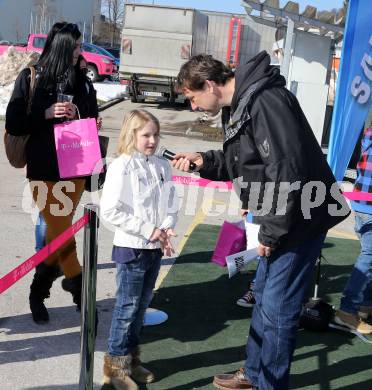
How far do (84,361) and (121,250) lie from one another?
0.64 meters

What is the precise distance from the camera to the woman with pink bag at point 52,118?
3.92 m

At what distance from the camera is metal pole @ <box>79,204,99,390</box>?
3.21m

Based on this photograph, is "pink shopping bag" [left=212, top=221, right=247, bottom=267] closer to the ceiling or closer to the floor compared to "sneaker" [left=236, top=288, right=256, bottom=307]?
closer to the ceiling

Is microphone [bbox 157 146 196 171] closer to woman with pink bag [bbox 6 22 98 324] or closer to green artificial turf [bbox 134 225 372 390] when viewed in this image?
woman with pink bag [bbox 6 22 98 324]

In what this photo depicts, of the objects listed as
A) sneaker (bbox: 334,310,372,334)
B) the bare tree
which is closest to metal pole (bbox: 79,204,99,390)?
sneaker (bbox: 334,310,372,334)

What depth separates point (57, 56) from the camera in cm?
394

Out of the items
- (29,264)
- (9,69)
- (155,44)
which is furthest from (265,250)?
(155,44)

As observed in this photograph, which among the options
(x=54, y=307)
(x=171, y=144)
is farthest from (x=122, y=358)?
(x=171, y=144)

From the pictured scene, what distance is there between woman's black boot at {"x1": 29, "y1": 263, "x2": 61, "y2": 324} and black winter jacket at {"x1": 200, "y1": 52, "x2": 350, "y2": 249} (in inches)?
71.0

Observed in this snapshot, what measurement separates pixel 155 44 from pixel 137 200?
18.7m

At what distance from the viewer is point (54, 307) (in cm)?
470

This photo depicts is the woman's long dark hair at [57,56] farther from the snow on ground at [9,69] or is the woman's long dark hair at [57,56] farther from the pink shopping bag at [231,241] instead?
the snow on ground at [9,69]

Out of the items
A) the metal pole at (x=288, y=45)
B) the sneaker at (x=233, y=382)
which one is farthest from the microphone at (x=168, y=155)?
the metal pole at (x=288, y=45)

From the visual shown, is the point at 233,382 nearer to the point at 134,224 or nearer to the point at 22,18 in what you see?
the point at 134,224
